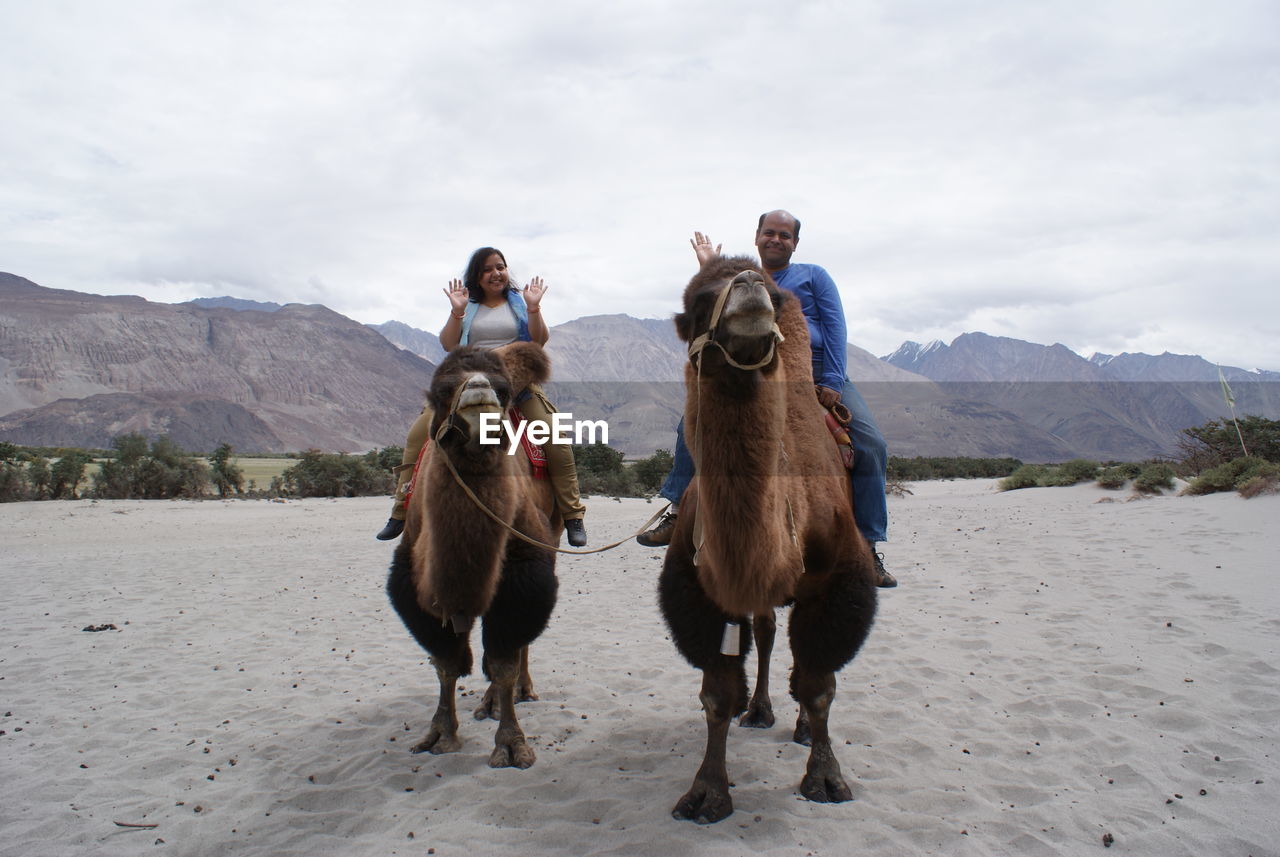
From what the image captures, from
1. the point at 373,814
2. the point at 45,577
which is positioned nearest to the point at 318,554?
the point at 45,577

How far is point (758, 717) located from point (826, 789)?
1257 mm

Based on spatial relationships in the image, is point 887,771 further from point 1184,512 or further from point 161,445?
point 161,445

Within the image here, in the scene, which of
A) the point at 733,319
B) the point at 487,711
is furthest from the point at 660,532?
the point at 733,319

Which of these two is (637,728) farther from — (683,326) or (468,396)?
(683,326)

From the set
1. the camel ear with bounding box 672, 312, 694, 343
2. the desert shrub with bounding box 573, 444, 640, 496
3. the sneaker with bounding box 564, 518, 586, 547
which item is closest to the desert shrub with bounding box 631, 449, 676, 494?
the desert shrub with bounding box 573, 444, 640, 496

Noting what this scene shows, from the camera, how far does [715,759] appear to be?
4.04m

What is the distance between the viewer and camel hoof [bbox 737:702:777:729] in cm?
538

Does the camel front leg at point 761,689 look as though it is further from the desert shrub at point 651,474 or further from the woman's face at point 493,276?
the desert shrub at point 651,474

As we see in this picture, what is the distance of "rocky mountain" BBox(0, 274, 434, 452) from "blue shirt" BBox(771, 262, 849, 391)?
109 meters

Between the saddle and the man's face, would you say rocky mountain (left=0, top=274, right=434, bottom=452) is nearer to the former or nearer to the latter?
the man's face

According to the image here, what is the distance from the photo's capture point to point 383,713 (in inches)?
221

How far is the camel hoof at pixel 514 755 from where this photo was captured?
4672 mm

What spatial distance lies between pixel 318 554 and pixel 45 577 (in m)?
4.10

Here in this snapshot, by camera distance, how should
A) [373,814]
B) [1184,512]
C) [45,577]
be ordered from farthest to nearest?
[1184,512] < [45,577] < [373,814]
